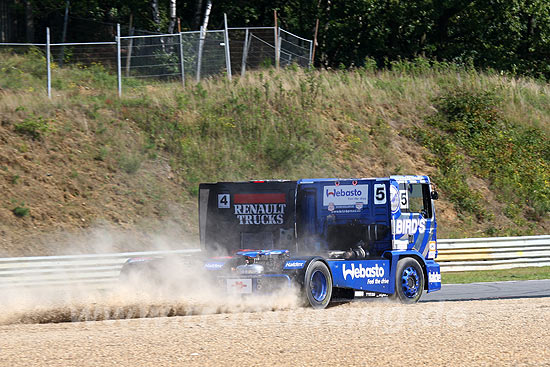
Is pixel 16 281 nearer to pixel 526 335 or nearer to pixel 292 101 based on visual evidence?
pixel 526 335

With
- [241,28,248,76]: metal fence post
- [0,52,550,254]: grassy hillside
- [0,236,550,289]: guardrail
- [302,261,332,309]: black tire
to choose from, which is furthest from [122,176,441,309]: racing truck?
[241,28,248,76]: metal fence post

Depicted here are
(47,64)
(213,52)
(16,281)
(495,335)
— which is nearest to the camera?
(495,335)

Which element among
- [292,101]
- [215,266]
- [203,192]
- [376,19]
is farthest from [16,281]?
[376,19]

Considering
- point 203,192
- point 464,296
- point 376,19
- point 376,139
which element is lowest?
point 464,296

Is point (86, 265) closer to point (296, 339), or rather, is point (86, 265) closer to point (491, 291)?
point (491, 291)

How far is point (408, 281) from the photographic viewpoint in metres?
13.8

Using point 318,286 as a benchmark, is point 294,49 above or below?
above

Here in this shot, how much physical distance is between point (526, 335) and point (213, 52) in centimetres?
2016

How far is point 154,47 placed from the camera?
2581cm

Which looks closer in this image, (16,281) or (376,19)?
(16,281)

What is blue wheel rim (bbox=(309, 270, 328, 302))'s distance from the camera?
12109 millimetres

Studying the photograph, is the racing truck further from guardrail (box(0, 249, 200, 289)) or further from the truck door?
guardrail (box(0, 249, 200, 289))

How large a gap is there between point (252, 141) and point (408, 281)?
14.0 m

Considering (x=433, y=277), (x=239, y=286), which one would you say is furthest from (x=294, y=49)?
(x=239, y=286)
